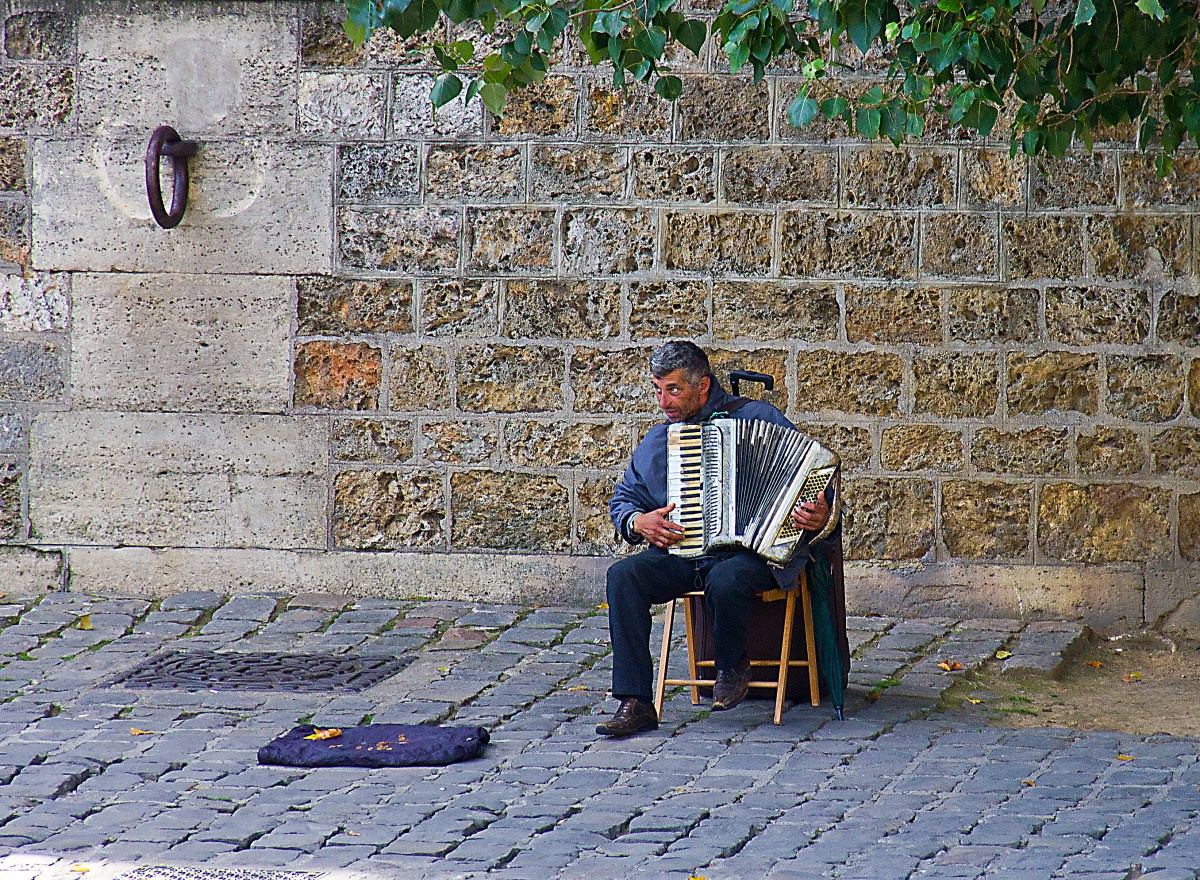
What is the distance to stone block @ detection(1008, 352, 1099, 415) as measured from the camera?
23.8 ft

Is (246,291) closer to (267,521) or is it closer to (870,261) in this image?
(267,521)

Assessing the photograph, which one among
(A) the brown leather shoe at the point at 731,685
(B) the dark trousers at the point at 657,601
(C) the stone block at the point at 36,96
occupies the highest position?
(C) the stone block at the point at 36,96

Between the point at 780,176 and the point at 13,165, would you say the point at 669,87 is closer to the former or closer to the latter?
the point at 780,176

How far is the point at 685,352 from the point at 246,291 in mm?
2736

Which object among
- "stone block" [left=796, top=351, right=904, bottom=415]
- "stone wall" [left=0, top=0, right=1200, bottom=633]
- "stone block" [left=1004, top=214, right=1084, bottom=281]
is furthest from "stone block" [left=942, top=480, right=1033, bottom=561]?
"stone block" [left=1004, top=214, right=1084, bottom=281]

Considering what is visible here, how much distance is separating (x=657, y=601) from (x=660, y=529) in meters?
0.28

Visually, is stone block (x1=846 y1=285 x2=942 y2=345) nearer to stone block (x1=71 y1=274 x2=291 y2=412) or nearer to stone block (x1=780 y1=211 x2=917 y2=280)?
stone block (x1=780 y1=211 x2=917 y2=280)

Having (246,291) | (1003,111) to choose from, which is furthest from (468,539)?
(1003,111)

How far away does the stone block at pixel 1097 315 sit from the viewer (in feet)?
23.7

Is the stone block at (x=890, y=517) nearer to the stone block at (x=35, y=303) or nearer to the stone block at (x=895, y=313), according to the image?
the stone block at (x=895, y=313)

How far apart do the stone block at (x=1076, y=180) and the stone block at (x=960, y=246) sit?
0.27m

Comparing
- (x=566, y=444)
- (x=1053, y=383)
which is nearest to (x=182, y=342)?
(x=566, y=444)

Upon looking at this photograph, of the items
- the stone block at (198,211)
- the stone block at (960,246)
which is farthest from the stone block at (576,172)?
the stone block at (960,246)

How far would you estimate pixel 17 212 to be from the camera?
25.3 ft
